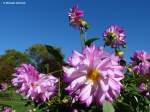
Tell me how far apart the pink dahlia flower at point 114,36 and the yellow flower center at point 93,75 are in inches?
Answer: 69.3

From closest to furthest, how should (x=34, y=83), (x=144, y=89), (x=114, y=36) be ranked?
1. (x=34, y=83)
2. (x=144, y=89)
3. (x=114, y=36)

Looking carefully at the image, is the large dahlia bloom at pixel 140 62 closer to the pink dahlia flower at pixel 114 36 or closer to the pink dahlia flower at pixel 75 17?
the pink dahlia flower at pixel 114 36

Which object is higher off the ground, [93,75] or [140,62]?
[140,62]

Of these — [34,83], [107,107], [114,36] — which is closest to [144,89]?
[34,83]

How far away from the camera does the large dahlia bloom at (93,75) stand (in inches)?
71.4

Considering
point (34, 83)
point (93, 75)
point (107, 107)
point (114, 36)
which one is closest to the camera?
point (107, 107)

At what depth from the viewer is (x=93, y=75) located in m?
1.88

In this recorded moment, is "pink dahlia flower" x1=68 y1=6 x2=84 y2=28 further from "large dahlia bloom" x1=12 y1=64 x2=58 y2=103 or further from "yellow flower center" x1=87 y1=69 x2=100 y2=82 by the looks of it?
"yellow flower center" x1=87 y1=69 x2=100 y2=82

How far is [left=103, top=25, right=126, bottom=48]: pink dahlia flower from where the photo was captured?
147 inches

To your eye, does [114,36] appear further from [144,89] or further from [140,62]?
[144,89]

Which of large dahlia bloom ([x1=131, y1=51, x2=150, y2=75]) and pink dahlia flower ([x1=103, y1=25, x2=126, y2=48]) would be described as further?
pink dahlia flower ([x1=103, y1=25, x2=126, y2=48])

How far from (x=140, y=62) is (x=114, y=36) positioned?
0.68 meters

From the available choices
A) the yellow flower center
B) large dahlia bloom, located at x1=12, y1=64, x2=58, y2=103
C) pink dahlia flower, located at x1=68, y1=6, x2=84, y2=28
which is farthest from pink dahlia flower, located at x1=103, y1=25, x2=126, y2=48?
the yellow flower center

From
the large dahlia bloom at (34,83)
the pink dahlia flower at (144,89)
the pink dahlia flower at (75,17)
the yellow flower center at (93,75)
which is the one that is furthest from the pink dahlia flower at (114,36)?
the yellow flower center at (93,75)
